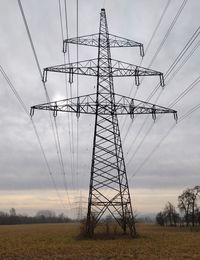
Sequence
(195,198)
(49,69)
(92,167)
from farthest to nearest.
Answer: (195,198)
(92,167)
(49,69)

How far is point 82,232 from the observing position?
39.0m


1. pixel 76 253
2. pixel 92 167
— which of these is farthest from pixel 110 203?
pixel 76 253

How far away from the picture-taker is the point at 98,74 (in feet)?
118

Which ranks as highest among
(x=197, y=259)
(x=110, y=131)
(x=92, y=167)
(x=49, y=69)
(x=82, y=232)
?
(x=49, y=69)

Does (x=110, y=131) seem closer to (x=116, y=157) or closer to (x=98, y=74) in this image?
(x=116, y=157)

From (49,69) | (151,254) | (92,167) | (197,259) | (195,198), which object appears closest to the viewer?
(197,259)

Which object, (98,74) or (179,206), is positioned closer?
(98,74)

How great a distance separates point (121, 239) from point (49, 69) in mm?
14979

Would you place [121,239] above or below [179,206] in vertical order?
below

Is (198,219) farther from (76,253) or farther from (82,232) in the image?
(76,253)

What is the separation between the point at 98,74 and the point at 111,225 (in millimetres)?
13844

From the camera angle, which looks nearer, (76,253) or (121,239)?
(76,253)

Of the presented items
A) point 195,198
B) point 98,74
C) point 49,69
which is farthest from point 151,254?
point 195,198

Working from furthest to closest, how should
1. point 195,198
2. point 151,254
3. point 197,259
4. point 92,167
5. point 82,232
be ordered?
point 195,198
point 82,232
point 92,167
point 151,254
point 197,259
